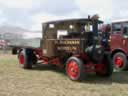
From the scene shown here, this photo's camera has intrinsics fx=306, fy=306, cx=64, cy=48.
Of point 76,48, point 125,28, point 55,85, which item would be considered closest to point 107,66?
point 76,48

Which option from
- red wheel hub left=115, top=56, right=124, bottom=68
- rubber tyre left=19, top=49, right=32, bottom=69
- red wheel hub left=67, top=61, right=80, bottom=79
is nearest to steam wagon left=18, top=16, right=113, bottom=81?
red wheel hub left=67, top=61, right=80, bottom=79

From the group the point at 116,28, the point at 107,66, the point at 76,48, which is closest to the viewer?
the point at 76,48

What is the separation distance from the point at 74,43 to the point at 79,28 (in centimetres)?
76

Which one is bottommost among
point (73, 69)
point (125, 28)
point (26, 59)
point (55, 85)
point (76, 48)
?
point (55, 85)

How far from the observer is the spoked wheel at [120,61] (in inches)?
499

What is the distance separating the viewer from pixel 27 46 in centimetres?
1302

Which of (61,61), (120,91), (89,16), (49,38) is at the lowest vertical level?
(120,91)

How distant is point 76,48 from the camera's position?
1008 cm

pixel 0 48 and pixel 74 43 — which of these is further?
pixel 0 48

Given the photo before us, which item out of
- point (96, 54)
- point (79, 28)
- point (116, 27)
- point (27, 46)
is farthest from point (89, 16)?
point (27, 46)

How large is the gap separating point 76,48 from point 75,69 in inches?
29.3

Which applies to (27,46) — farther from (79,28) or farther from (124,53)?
(124,53)

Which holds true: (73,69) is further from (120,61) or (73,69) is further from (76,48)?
(120,61)

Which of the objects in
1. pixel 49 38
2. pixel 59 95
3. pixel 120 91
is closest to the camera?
pixel 59 95
